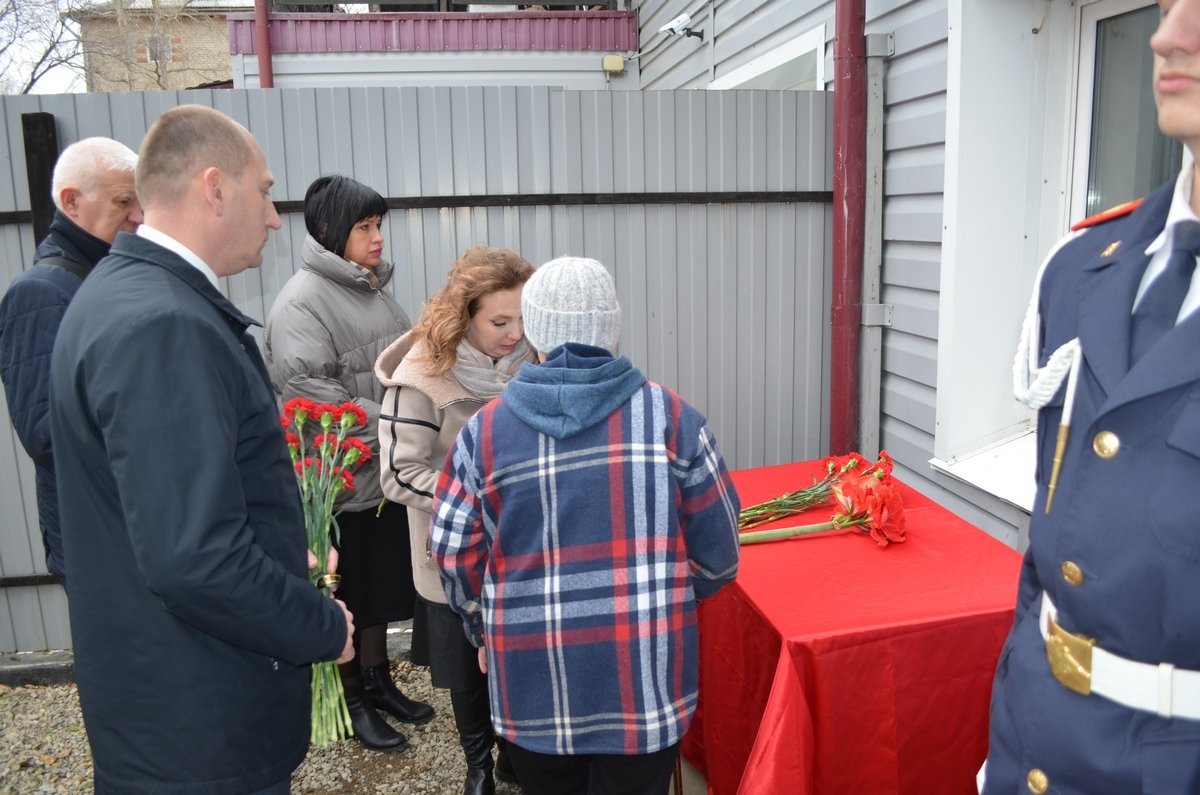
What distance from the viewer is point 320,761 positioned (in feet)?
10.0

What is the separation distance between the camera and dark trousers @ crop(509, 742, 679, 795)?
1720 millimetres

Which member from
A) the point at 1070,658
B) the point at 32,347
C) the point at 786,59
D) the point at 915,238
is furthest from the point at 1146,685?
the point at 786,59

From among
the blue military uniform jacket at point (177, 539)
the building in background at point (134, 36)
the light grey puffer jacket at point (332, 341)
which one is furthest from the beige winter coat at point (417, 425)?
the building in background at point (134, 36)

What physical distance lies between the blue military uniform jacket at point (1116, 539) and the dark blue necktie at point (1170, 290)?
2 cm

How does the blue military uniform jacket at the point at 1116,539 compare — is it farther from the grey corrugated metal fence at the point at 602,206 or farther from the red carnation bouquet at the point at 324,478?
the grey corrugated metal fence at the point at 602,206

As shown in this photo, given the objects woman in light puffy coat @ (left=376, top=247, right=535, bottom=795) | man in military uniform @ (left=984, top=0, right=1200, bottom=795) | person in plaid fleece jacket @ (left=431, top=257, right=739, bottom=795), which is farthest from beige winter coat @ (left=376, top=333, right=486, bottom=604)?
man in military uniform @ (left=984, top=0, right=1200, bottom=795)

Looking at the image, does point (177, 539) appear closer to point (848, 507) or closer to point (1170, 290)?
point (1170, 290)

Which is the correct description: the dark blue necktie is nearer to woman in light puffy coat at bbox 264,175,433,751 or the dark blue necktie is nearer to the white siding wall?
the white siding wall

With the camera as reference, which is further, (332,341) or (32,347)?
(332,341)

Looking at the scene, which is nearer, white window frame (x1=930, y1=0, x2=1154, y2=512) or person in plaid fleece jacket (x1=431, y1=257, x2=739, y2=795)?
person in plaid fleece jacket (x1=431, y1=257, x2=739, y2=795)

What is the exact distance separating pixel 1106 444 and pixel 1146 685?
29 cm

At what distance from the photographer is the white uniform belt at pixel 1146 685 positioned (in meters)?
1.03

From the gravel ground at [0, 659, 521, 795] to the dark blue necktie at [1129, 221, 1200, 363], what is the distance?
2337 mm

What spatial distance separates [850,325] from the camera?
3.55 meters
